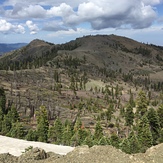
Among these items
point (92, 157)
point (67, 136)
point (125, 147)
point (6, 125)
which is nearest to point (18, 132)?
point (6, 125)

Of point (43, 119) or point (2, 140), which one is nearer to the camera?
point (2, 140)

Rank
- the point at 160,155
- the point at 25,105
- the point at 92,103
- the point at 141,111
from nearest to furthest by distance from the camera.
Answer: the point at 160,155
the point at 141,111
the point at 25,105
the point at 92,103

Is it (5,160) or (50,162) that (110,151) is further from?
(5,160)

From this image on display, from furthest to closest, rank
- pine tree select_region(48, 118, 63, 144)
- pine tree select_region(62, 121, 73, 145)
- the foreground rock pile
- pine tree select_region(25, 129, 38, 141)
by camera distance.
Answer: pine tree select_region(48, 118, 63, 144)
pine tree select_region(62, 121, 73, 145)
pine tree select_region(25, 129, 38, 141)
the foreground rock pile

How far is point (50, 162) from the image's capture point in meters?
27.3

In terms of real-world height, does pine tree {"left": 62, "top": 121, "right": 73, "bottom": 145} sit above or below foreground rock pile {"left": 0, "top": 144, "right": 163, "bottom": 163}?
below

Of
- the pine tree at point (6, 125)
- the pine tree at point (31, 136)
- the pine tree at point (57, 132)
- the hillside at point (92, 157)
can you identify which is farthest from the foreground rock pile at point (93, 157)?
the pine tree at point (6, 125)

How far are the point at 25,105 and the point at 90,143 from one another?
273 ft

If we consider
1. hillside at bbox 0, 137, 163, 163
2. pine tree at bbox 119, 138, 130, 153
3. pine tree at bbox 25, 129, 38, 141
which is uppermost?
hillside at bbox 0, 137, 163, 163

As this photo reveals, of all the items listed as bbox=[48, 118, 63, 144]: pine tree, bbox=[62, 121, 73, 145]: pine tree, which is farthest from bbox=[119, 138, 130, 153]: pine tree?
bbox=[48, 118, 63, 144]: pine tree

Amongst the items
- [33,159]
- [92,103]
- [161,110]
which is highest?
[33,159]

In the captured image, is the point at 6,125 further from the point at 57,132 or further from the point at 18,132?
the point at 57,132

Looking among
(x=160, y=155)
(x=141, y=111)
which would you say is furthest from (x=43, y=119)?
(x=160, y=155)

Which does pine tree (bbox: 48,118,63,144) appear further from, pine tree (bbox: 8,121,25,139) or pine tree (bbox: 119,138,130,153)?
Answer: pine tree (bbox: 119,138,130,153)
